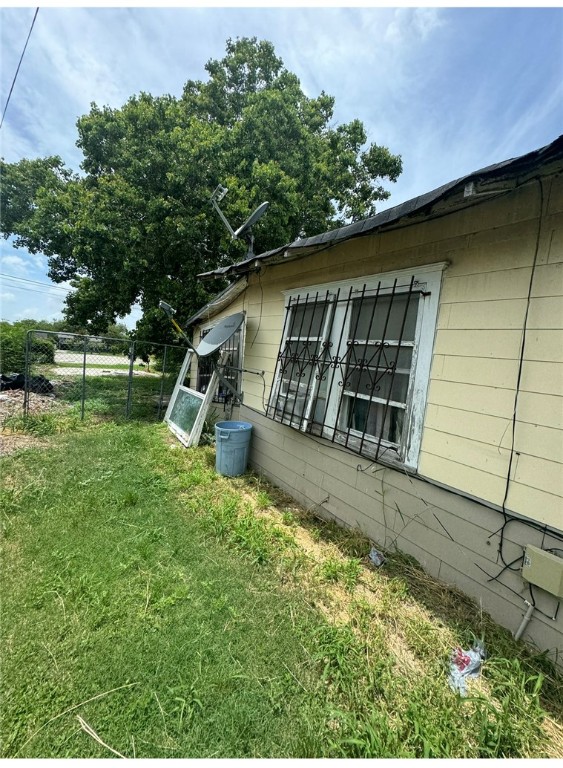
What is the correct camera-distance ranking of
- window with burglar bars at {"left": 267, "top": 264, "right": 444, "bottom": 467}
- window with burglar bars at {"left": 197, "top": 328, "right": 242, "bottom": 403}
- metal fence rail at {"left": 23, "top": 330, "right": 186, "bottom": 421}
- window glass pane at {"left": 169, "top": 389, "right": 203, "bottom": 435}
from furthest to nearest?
metal fence rail at {"left": 23, "top": 330, "right": 186, "bottom": 421} → window glass pane at {"left": 169, "top": 389, "right": 203, "bottom": 435} → window with burglar bars at {"left": 197, "top": 328, "right": 242, "bottom": 403} → window with burglar bars at {"left": 267, "top": 264, "right": 444, "bottom": 467}

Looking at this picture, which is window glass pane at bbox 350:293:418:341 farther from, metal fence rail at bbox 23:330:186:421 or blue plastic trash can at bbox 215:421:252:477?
metal fence rail at bbox 23:330:186:421

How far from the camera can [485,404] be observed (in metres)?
1.92

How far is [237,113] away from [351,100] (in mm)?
7821

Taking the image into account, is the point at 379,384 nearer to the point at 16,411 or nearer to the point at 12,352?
the point at 16,411

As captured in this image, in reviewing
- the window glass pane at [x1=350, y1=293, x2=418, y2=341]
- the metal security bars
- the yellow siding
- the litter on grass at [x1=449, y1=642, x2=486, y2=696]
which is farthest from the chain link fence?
the litter on grass at [x1=449, y1=642, x2=486, y2=696]

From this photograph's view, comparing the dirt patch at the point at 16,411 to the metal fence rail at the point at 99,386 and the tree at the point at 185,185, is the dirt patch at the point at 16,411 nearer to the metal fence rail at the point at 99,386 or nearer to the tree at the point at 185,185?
the metal fence rail at the point at 99,386

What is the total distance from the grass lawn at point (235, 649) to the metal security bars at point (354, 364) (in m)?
0.93

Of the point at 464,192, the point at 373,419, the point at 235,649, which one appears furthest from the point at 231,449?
the point at 464,192

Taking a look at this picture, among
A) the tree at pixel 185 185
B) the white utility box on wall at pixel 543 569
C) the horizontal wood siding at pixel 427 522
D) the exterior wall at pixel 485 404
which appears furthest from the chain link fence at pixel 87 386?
the white utility box on wall at pixel 543 569

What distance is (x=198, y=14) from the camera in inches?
95.1

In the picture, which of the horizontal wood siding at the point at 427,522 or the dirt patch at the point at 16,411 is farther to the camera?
the dirt patch at the point at 16,411

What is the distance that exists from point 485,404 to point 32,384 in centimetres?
975

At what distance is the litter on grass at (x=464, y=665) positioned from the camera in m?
1.53

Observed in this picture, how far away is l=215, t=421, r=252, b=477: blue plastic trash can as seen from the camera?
3967 mm
